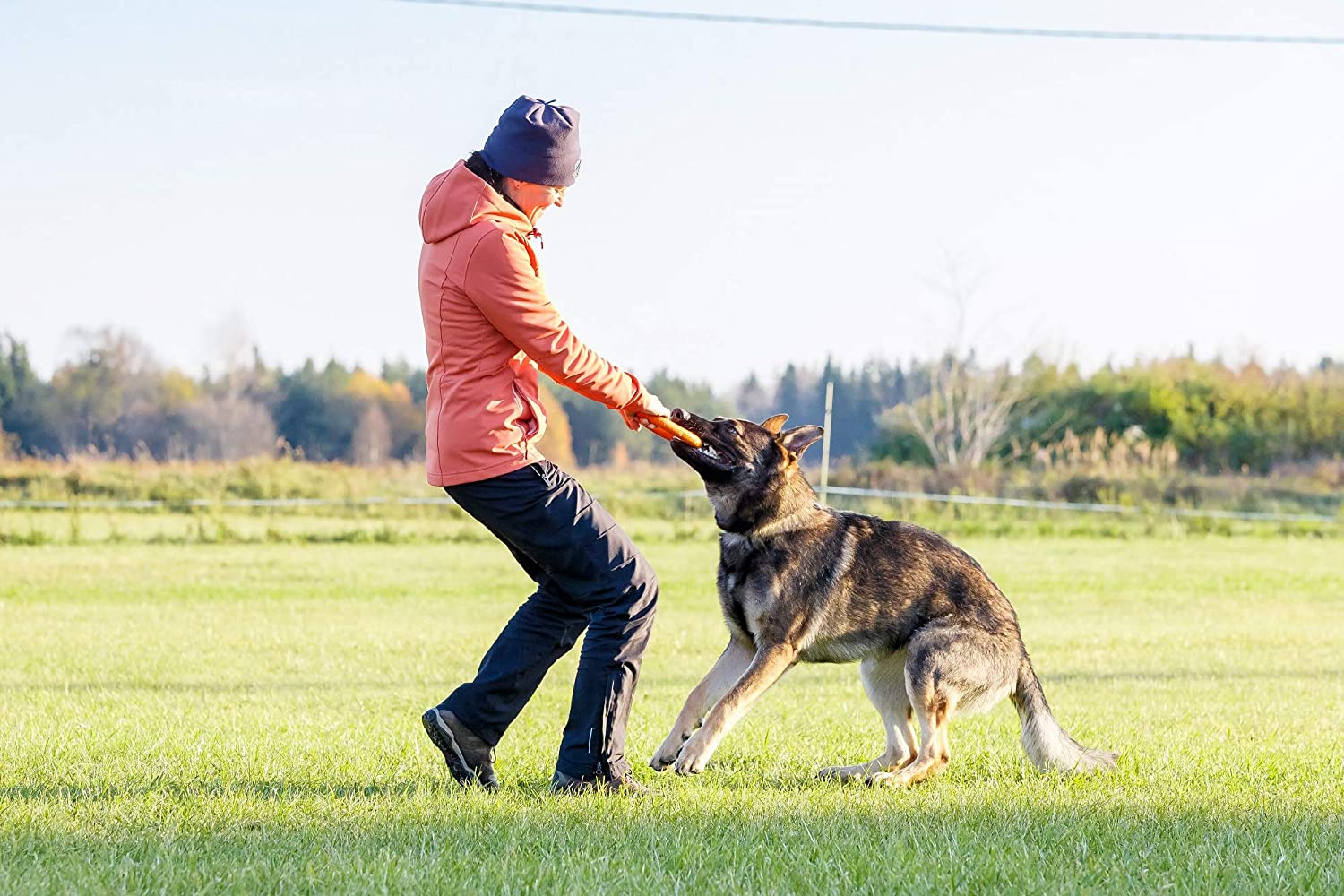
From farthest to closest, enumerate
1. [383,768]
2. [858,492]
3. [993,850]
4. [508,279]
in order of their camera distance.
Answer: [858,492]
[383,768]
[508,279]
[993,850]

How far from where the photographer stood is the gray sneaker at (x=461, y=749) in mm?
4988

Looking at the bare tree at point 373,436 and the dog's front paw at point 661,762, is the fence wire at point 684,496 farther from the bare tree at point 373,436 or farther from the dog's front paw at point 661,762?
the dog's front paw at point 661,762

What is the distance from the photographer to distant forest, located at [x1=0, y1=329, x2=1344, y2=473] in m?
32.3

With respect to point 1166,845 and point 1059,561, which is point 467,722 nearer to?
point 1166,845

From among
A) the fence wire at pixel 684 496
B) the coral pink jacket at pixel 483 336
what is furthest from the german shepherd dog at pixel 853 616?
the fence wire at pixel 684 496

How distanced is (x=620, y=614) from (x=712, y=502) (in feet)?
2.93

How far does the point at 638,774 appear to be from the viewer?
5.57 meters

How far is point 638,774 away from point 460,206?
238 cm

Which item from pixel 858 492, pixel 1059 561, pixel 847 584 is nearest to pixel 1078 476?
pixel 858 492

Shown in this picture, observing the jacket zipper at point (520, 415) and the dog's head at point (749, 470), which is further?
the dog's head at point (749, 470)

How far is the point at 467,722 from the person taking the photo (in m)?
5.02

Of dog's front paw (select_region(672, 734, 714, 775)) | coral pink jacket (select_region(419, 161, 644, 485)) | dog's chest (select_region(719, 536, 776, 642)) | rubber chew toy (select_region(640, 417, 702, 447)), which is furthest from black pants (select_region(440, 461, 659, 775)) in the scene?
dog's chest (select_region(719, 536, 776, 642))

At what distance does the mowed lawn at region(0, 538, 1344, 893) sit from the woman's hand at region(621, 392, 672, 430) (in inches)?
53.2

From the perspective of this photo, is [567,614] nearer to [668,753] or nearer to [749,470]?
[668,753]
